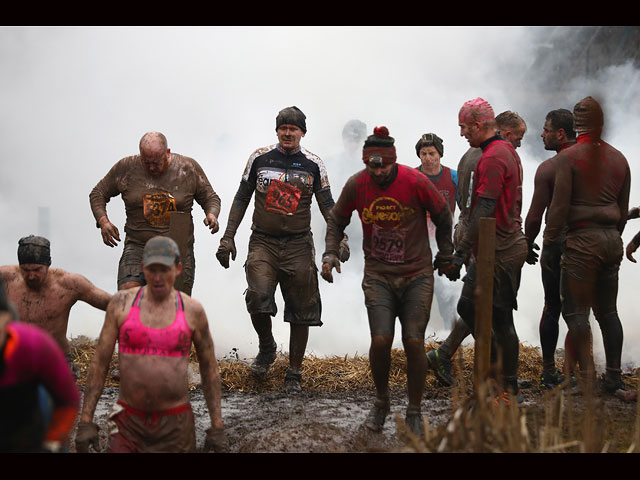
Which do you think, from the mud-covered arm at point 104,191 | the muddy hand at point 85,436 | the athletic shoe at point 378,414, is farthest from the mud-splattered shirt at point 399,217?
the mud-covered arm at point 104,191

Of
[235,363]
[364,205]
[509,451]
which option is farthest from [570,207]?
[235,363]

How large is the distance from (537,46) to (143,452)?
1201cm

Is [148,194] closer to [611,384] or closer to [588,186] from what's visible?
[588,186]

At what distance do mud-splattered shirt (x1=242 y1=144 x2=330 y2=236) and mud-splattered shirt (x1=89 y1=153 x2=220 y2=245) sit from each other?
17.3 inches

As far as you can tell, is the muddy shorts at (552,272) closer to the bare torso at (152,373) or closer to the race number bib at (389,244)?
the race number bib at (389,244)

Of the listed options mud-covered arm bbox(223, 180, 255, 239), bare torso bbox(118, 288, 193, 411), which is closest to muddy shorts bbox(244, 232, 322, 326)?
mud-covered arm bbox(223, 180, 255, 239)

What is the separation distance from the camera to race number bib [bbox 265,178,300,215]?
307 inches

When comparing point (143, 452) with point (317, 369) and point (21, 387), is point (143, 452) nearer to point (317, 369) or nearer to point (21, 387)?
point (21, 387)

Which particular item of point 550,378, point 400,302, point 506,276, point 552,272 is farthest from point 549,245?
point 400,302

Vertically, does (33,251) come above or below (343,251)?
below

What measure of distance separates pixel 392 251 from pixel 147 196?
2.63 meters

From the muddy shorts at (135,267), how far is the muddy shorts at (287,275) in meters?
0.53

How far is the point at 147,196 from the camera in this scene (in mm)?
7754

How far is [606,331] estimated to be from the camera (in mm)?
7059
